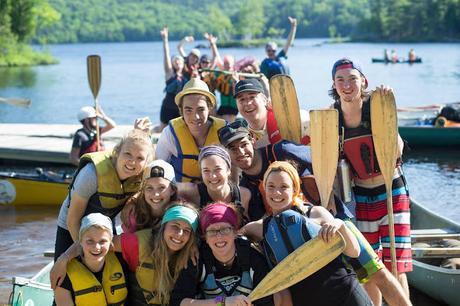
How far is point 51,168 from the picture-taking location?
12.4 m

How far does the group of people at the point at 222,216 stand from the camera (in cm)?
384

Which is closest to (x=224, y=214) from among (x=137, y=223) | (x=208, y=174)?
(x=208, y=174)

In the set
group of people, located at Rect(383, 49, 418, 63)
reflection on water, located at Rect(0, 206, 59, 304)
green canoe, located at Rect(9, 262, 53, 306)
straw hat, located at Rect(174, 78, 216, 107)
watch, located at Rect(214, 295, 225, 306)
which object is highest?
straw hat, located at Rect(174, 78, 216, 107)

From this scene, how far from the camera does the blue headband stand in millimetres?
3914

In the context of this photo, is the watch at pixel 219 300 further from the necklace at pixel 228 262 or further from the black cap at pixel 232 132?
the black cap at pixel 232 132

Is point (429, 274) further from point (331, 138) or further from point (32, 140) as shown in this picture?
point (32, 140)

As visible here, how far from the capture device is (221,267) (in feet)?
12.8

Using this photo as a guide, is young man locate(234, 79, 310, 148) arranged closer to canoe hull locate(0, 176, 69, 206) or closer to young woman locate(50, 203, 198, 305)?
young woman locate(50, 203, 198, 305)

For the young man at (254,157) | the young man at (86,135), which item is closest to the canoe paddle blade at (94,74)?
the young man at (86,135)

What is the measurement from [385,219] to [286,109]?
2.89ft

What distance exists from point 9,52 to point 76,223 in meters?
47.7

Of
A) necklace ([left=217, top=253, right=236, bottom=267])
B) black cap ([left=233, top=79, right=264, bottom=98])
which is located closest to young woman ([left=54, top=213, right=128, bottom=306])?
necklace ([left=217, top=253, right=236, bottom=267])

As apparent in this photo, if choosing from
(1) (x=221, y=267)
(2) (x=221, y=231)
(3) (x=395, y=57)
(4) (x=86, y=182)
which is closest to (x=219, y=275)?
(1) (x=221, y=267)

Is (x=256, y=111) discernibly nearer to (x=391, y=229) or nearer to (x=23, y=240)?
(x=391, y=229)
